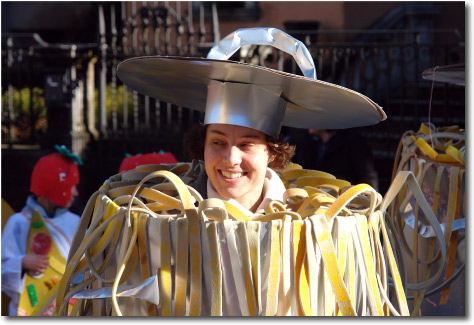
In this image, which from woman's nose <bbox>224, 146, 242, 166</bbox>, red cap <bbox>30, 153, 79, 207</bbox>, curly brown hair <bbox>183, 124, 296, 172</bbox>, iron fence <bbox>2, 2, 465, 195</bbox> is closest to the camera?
woman's nose <bbox>224, 146, 242, 166</bbox>

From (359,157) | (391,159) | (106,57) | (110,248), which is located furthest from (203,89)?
(106,57)

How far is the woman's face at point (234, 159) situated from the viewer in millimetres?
2180

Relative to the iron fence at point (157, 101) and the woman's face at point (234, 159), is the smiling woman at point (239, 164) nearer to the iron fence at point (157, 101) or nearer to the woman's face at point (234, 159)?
the woman's face at point (234, 159)

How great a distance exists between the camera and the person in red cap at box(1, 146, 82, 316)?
137 inches

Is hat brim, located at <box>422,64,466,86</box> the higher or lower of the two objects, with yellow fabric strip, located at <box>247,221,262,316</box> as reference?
higher

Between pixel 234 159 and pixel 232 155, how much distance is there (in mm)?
15

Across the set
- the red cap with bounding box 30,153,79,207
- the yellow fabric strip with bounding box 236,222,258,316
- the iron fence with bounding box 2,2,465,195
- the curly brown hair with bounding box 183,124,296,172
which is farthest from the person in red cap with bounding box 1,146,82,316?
the iron fence with bounding box 2,2,465,195

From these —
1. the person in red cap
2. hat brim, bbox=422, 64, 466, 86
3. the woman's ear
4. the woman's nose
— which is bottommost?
the person in red cap

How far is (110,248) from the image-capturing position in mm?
1892

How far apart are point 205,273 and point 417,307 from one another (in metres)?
1.05

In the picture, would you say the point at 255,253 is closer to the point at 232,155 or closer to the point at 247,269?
the point at 247,269

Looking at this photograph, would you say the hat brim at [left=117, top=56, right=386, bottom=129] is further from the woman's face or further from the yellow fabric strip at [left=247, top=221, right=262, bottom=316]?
the yellow fabric strip at [left=247, top=221, right=262, bottom=316]

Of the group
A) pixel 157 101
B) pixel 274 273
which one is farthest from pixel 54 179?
pixel 157 101

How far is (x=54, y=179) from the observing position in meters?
3.79
